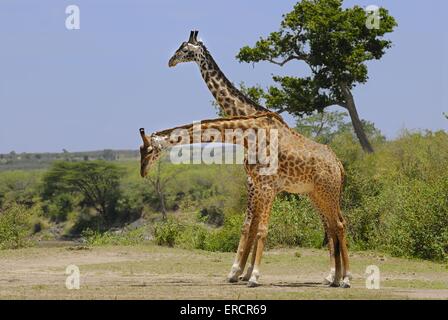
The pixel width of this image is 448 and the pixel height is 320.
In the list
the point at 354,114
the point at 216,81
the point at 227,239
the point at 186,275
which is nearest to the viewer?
the point at 186,275

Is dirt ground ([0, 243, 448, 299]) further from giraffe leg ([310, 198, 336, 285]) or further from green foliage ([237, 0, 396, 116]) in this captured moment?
green foliage ([237, 0, 396, 116])

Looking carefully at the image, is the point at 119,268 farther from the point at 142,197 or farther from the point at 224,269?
the point at 142,197

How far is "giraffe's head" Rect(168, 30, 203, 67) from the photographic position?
680 inches

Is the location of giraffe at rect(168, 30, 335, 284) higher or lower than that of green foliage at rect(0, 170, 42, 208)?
higher

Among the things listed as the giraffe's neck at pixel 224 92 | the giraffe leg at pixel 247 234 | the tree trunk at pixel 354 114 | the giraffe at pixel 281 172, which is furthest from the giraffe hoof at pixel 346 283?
the tree trunk at pixel 354 114

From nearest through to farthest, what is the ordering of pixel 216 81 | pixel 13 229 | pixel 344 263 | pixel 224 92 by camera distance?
pixel 344 263, pixel 224 92, pixel 216 81, pixel 13 229

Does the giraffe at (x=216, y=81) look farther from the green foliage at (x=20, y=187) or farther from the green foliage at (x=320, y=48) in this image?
the green foliage at (x=20, y=187)

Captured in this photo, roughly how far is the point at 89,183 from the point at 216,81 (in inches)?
1452

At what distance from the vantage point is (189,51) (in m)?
17.3

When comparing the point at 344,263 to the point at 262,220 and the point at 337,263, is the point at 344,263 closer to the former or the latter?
the point at 337,263

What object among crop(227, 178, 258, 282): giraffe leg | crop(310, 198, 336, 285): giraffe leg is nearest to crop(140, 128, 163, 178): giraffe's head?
crop(227, 178, 258, 282): giraffe leg

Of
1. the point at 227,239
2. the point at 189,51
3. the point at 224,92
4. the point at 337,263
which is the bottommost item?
the point at 227,239

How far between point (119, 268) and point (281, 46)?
1616 centimetres

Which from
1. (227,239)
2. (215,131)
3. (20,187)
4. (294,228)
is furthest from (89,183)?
(215,131)
